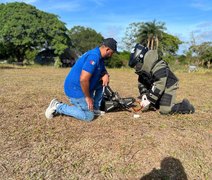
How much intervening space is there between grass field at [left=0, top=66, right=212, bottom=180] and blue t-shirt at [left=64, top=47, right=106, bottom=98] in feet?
1.58

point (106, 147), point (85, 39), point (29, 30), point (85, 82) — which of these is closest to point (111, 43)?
point (85, 82)

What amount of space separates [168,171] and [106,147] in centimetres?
83

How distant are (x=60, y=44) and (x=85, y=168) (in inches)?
1519

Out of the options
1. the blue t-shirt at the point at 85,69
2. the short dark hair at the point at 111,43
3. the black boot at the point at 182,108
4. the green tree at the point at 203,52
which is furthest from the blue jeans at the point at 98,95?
the green tree at the point at 203,52

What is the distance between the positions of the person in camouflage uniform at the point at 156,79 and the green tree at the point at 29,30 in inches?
1388

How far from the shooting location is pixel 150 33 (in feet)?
150

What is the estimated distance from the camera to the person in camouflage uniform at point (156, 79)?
571 centimetres

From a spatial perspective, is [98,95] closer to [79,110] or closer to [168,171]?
[79,110]

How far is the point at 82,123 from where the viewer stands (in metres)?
5.22

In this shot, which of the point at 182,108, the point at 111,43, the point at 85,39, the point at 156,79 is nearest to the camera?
the point at 111,43

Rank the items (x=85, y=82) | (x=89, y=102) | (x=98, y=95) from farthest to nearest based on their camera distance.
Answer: (x=98, y=95), (x=89, y=102), (x=85, y=82)

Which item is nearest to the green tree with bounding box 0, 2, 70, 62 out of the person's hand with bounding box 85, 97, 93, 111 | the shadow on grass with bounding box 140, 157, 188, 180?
the person's hand with bounding box 85, 97, 93, 111

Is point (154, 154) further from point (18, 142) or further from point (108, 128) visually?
point (18, 142)

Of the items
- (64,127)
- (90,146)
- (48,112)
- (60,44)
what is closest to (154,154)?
(90,146)
